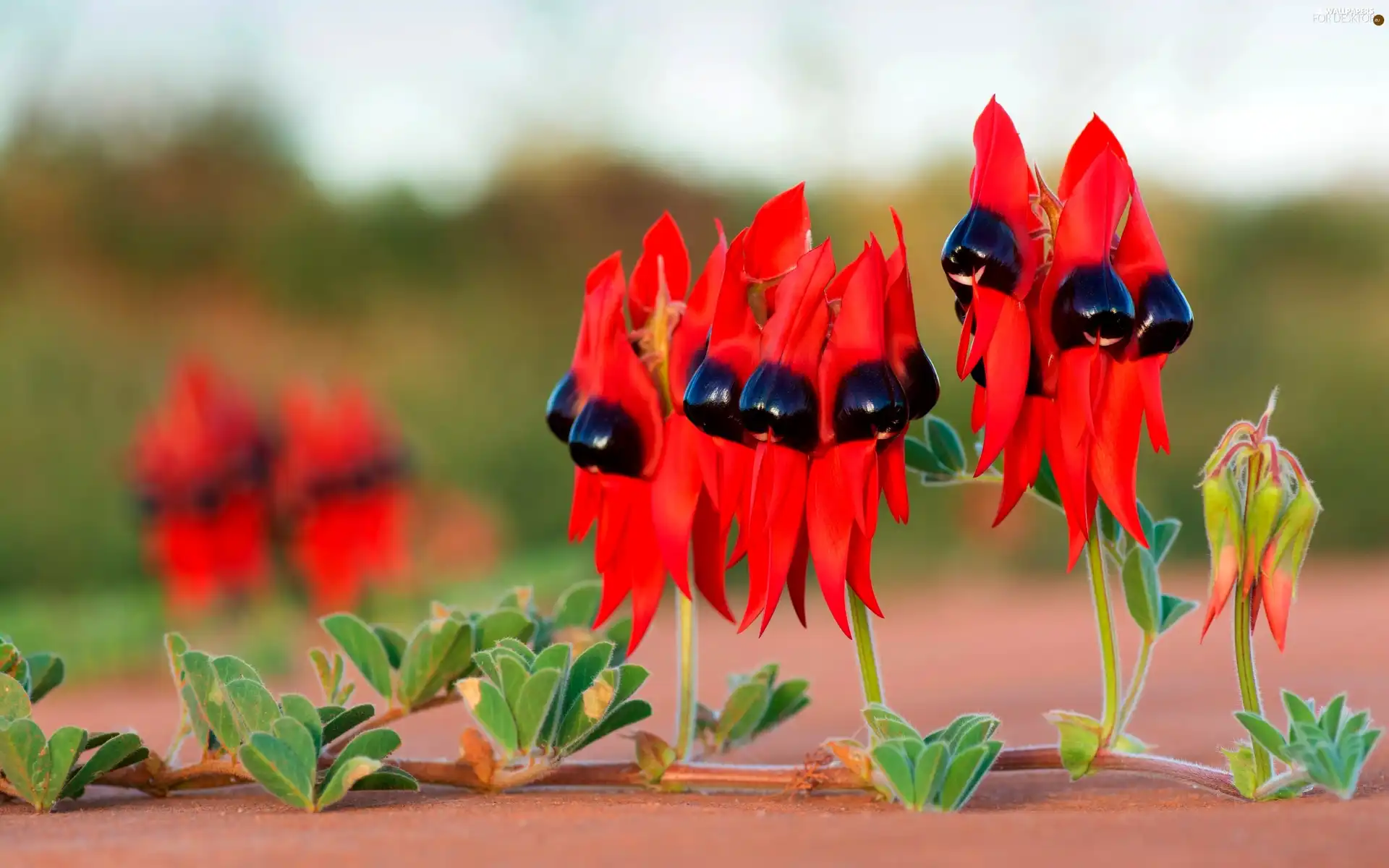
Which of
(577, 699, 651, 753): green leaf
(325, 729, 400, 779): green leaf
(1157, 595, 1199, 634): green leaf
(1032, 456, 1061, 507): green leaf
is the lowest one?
(325, 729, 400, 779): green leaf

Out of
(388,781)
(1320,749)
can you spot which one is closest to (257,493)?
(388,781)

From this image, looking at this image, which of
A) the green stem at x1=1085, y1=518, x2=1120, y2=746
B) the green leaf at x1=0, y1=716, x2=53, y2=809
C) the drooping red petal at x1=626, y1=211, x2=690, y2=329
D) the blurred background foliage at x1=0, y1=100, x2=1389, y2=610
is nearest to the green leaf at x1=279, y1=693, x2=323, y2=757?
the green leaf at x1=0, y1=716, x2=53, y2=809

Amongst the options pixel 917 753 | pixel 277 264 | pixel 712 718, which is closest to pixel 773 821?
pixel 917 753

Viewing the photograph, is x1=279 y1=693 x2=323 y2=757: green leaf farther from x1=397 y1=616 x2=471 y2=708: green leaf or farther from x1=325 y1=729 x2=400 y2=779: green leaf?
x1=397 y1=616 x2=471 y2=708: green leaf

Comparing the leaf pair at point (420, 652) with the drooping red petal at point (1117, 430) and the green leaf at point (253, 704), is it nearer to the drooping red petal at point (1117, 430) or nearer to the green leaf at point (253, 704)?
the green leaf at point (253, 704)

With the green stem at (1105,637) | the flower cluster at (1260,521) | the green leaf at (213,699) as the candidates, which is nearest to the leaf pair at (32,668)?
the green leaf at (213,699)

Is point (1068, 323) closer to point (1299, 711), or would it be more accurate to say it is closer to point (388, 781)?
point (1299, 711)
